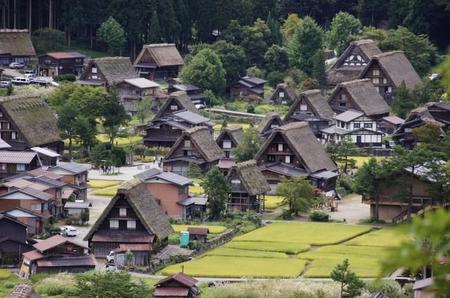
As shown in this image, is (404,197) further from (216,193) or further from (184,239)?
(184,239)

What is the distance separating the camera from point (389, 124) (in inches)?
1714

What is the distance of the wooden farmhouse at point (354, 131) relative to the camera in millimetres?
42375

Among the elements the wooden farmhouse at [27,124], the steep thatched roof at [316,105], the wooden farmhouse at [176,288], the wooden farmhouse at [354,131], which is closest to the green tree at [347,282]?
the wooden farmhouse at [176,288]

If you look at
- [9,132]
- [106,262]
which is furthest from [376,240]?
[9,132]

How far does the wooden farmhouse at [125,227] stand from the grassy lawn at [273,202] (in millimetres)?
6813

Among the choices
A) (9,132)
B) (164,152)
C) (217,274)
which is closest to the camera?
(217,274)

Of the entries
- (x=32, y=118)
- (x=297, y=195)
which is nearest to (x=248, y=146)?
(x=297, y=195)

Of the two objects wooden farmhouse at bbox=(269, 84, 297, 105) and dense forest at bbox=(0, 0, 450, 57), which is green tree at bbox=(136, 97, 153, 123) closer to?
wooden farmhouse at bbox=(269, 84, 297, 105)

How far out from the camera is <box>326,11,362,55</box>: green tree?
5734cm

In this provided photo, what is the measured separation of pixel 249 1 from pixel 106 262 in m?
34.3

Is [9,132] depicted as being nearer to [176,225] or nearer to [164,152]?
[164,152]

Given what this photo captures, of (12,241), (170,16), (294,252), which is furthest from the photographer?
(170,16)

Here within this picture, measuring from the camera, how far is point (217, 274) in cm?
2400

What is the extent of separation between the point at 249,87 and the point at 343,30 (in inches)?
361
